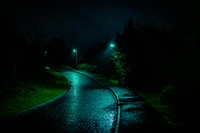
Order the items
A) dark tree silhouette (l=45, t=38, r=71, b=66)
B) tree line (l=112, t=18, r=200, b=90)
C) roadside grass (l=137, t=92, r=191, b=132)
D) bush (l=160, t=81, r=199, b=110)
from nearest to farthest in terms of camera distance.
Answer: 1. roadside grass (l=137, t=92, r=191, b=132)
2. bush (l=160, t=81, r=199, b=110)
3. tree line (l=112, t=18, r=200, b=90)
4. dark tree silhouette (l=45, t=38, r=71, b=66)

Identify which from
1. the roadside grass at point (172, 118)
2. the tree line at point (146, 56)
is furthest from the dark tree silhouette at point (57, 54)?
the roadside grass at point (172, 118)

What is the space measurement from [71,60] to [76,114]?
225ft

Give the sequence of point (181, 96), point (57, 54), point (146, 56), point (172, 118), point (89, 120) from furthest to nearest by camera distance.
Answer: point (57, 54) < point (146, 56) < point (181, 96) < point (89, 120) < point (172, 118)

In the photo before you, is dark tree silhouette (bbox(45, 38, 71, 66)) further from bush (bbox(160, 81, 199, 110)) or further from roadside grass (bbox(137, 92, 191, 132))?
roadside grass (bbox(137, 92, 191, 132))

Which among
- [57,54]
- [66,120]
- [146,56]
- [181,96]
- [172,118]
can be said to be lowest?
[66,120]

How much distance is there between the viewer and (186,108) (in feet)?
42.3

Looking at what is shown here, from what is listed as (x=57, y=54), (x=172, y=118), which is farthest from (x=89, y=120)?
(x=57, y=54)

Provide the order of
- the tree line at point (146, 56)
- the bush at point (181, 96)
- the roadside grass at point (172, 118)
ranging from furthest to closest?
the tree line at point (146, 56) < the bush at point (181, 96) < the roadside grass at point (172, 118)

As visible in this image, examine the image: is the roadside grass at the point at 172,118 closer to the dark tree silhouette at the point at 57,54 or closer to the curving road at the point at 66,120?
the curving road at the point at 66,120

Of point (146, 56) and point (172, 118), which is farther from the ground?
point (146, 56)

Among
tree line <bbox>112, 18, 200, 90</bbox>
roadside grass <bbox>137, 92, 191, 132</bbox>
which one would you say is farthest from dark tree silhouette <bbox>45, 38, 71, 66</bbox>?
roadside grass <bbox>137, 92, 191, 132</bbox>

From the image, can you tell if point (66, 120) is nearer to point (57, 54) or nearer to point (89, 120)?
point (89, 120)

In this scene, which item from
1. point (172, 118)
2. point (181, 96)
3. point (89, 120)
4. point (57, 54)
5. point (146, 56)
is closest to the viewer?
point (172, 118)

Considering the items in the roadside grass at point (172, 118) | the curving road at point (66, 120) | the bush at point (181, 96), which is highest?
the bush at point (181, 96)
